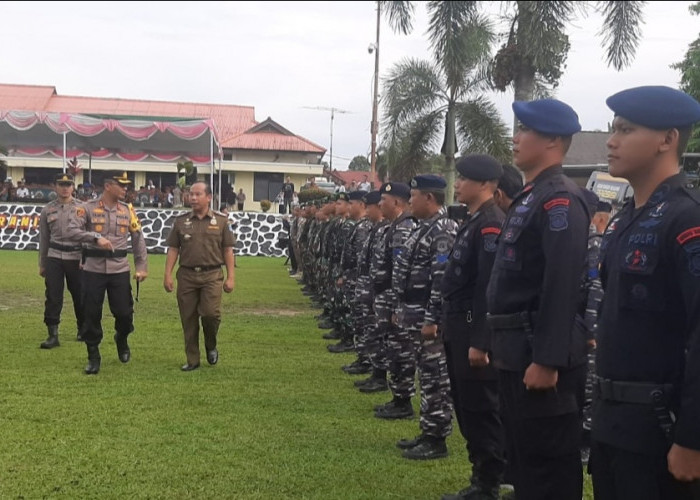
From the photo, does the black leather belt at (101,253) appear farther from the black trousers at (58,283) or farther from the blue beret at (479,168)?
the blue beret at (479,168)

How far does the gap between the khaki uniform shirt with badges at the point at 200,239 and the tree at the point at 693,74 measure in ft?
59.8

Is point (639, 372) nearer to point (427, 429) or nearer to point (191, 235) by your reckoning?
point (427, 429)

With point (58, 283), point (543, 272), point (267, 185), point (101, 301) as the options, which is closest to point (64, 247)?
point (58, 283)

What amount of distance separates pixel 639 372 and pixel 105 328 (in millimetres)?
9633

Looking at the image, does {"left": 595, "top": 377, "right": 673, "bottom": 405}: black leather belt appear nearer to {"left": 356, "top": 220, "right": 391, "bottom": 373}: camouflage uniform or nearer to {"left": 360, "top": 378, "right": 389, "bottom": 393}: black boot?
{"left": 356, "top": 220, "right": 391, "bottom": 373}: camouflage uniform

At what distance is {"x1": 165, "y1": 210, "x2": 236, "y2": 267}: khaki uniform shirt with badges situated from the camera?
834 centimetres

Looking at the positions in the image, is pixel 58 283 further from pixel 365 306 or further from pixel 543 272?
pixel 543 272

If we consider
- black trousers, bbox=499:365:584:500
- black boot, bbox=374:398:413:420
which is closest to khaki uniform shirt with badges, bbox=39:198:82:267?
→ black boot, bbox=374:398:413:420

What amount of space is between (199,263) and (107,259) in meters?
0.95

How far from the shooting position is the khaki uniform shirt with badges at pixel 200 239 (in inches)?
328

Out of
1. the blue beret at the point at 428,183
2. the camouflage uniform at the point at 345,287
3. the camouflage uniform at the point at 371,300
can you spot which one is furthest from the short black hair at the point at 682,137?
the camouflage uniform at the point at 345,287

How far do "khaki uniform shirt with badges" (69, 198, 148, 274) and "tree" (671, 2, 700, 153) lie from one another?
18794mm

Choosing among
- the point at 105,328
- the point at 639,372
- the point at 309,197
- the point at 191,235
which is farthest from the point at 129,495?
the point at 309,197

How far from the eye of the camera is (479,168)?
187 inches
